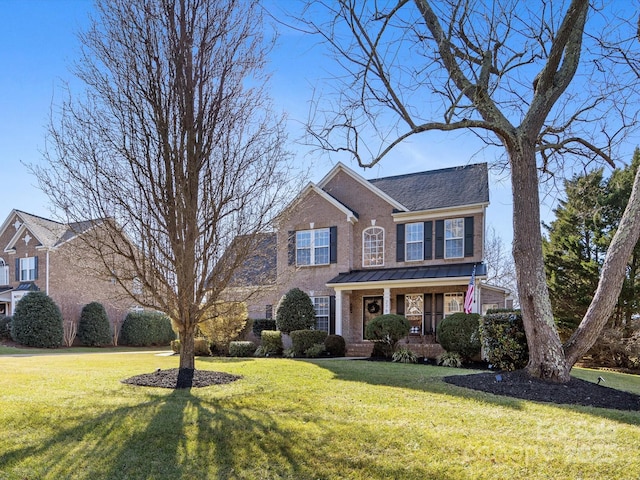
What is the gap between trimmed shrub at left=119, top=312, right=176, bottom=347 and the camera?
91.8 feet

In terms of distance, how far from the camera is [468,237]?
56.7 feet

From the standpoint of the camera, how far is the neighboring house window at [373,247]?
1897cm

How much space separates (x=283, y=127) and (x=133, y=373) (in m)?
6.27

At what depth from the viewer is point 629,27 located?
29.2ft

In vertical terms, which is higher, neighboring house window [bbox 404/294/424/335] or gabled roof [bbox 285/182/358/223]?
gabled roof [bbox 285/182/358/223]

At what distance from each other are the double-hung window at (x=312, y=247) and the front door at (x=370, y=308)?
2334 millimetres

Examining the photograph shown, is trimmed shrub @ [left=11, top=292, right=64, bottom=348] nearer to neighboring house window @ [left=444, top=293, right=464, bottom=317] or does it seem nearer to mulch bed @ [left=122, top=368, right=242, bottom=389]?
mulch bed @ [left=122, top=368, right=242, bottom=389]

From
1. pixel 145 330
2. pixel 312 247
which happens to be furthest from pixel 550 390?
pixel 145 330

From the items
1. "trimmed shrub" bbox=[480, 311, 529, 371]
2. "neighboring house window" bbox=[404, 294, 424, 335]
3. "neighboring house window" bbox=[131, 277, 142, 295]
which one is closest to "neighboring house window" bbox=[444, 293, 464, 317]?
"neighboring house window" bbox=[404, 294, 424, 335]

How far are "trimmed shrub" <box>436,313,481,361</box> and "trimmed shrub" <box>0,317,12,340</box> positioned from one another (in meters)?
23.1

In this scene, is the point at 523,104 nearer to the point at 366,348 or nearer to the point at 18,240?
the point at 366,348

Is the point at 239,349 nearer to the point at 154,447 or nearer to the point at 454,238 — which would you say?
the point at 454,238

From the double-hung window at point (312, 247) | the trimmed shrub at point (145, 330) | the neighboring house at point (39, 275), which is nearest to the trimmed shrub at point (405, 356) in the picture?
the double-hung window at point (312, 247)

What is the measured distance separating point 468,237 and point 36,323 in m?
21.1
